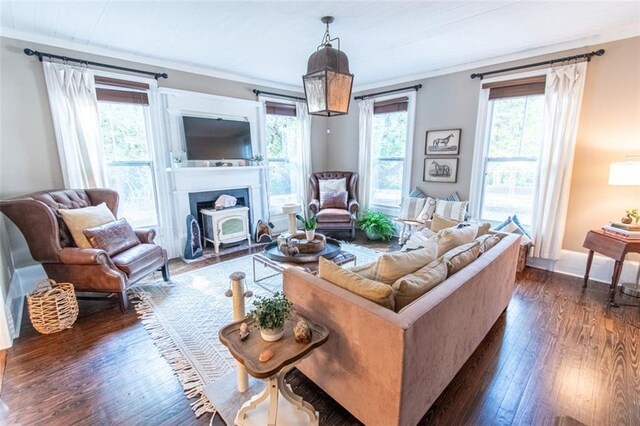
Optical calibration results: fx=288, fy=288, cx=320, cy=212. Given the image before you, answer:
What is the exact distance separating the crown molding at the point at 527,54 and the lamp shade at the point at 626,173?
52.1 inches

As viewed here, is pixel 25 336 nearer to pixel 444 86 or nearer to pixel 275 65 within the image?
pixel 275 65

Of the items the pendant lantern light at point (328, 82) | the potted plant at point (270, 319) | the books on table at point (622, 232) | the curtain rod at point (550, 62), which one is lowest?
the potted plant at point (270, 319)

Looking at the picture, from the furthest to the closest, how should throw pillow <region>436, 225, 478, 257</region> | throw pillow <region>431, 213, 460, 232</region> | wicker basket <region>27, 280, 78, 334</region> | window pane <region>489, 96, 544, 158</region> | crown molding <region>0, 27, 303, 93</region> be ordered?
window pane <region>489, 96, 544, 158</region>, throw pillow <region>431, 213, 460, 232</region>, crown molding <region>0, 27, 303, 93</region>, wicker basket <region>27, 280, 78, 334</region>, throw pillow <region>436, 225, 478, 257</region>

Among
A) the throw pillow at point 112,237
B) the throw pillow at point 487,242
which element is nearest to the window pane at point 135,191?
the throw pillow at point 112,237

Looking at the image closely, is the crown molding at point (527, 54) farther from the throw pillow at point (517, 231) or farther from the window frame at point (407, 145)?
the throw pillow at point (517, 231)

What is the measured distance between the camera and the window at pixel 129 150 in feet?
11.2

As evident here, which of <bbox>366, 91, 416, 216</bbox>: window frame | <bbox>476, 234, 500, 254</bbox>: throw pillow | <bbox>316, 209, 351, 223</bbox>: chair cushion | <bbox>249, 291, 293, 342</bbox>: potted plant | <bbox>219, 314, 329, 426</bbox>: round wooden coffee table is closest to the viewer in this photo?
<bbox>219, 314, 329, 426</bbox>: round wooden coffee table

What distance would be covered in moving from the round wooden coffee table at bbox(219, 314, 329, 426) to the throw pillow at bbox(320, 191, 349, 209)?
140 inches

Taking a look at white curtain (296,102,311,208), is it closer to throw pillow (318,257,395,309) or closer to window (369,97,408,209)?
window (369,97,408,209)

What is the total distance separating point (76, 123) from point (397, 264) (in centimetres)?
368

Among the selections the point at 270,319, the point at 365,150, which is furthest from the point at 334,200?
the point at 270,319

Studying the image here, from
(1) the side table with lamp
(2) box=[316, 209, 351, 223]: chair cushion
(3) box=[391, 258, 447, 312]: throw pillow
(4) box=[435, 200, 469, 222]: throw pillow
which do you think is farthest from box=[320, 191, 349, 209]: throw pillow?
(3) box=[391, 258, 447, 312]: throw pillow

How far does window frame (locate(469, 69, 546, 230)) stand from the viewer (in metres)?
3.79

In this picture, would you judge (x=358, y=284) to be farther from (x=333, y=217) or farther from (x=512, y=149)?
(x=512, y=149)
